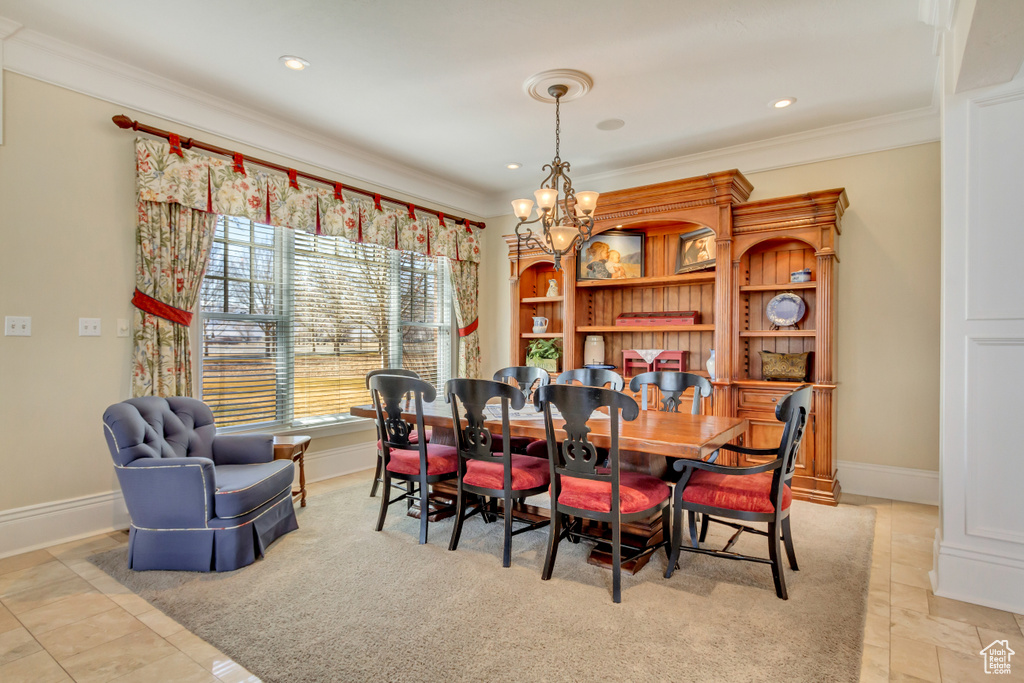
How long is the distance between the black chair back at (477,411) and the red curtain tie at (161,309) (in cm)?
194

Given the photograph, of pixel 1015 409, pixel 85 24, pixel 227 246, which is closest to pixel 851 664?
pixel 1015 409

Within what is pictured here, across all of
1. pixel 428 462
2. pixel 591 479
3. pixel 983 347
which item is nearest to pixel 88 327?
pixel 428 462

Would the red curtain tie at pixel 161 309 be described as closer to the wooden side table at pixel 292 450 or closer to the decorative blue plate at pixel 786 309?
the wooden side table at pixel 292 450

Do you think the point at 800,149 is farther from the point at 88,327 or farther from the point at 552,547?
the point at 88,327

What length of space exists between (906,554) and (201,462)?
12.3 ft

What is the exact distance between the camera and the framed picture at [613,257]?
4.90 metres

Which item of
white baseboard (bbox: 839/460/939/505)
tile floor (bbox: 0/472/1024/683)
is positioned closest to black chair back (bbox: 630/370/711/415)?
tile floor (bbox: 0/472/1024/683)

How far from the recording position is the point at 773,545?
234 cm

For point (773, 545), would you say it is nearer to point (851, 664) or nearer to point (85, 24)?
point (851, 664)

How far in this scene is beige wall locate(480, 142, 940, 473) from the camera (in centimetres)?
381

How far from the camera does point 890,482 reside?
392 centimetres

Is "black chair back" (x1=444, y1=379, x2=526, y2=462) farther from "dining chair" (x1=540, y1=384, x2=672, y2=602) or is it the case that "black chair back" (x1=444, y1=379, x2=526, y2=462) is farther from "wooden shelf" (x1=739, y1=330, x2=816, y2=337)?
"wooden shelf" (x1=739, y1=330, x2=816, y2=337)

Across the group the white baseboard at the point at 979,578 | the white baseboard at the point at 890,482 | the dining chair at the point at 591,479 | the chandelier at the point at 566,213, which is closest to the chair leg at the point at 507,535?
the dining chair at the point at 591,479

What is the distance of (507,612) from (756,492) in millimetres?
1245
